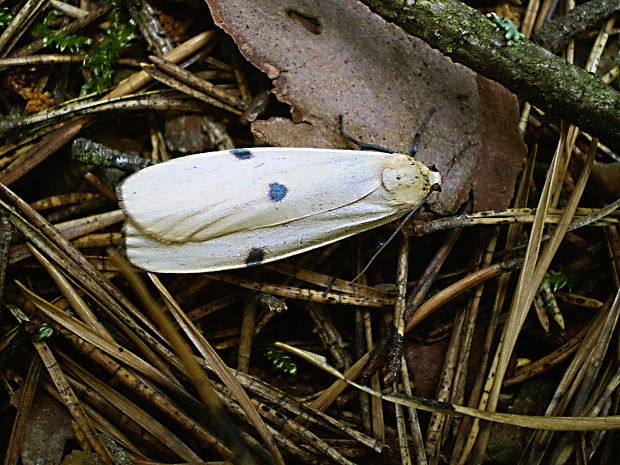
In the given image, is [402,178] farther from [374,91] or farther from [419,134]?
[374,91]

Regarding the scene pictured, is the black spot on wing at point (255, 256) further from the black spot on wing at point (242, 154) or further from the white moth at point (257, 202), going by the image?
the black spot on wing at point (242, 154)

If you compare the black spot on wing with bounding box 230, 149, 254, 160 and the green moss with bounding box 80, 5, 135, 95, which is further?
the green moss with bounding box 80, 5, 135, 95

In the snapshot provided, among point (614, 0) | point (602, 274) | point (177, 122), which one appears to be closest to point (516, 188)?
point (602, 274)

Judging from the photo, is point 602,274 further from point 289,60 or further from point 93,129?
point 93,129

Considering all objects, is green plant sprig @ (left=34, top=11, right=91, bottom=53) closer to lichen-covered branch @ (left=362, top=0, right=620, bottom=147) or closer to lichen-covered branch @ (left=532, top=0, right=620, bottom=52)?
lichen-covered branch @ (left=362, top=0, right=620, bottom=147)

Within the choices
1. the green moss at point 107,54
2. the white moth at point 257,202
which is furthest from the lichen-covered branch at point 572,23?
the green moss at point 107,54

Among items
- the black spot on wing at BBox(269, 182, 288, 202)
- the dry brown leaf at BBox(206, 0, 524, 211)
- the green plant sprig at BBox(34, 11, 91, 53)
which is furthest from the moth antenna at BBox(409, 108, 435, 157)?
the green plant sprig at BBox(34, 11, 91, 53)
